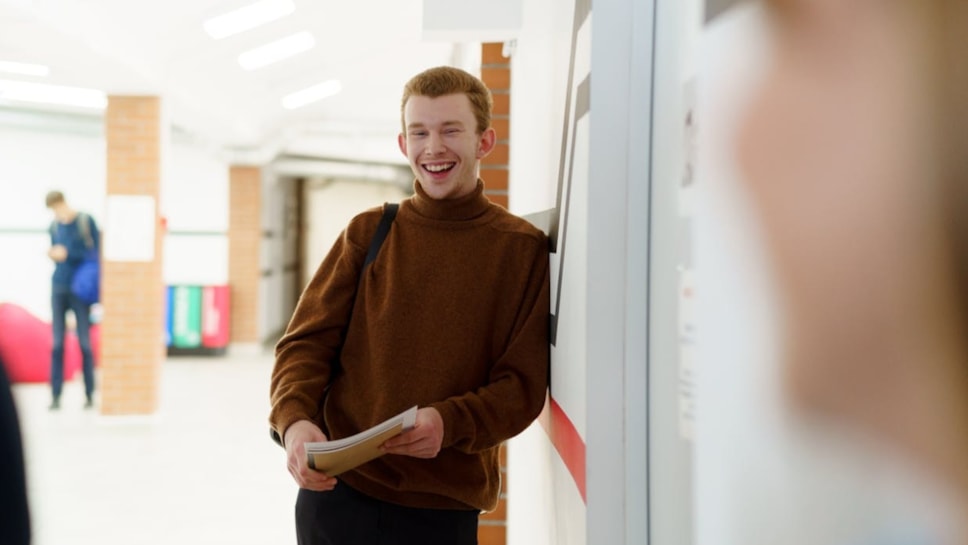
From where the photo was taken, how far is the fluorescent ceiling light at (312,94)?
965 cm

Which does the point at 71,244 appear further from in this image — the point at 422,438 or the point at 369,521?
the point at 422,438

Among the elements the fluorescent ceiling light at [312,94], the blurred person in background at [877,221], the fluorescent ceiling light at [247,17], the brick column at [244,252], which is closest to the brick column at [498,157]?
the blurred person in background at [877,221]

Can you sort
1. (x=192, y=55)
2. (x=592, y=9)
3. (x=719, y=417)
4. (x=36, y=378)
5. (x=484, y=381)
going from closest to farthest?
1. (x=719, y=417)
2. (x=592, y=9)
3. (x=484, y=381)
4. (x=192, y=55)
5. (x=36, y=378)

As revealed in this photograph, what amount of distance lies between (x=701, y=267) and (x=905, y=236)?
0.31 meters

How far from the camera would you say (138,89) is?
768 cm

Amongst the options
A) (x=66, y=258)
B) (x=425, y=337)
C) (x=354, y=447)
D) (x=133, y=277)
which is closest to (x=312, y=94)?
(x=133, y=277)

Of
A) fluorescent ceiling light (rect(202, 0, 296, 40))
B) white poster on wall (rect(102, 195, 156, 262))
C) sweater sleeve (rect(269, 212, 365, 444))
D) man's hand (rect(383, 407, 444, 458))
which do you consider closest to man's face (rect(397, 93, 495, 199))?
sweater sleeve (rect(269, 212, 365, 444))

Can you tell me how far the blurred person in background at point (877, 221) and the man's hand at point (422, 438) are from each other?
0.92 metres

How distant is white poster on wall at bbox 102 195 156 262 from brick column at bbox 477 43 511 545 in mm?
5144

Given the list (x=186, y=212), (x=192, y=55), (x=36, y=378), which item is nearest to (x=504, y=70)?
(x=192, y=55)

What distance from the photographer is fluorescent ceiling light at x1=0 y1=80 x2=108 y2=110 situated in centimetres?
901

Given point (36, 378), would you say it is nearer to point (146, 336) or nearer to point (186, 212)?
point (146, 336)

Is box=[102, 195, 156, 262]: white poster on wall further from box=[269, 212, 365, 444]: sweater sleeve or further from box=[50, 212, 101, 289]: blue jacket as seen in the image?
box=[269, 212, 365, 444]: sweater sleeve

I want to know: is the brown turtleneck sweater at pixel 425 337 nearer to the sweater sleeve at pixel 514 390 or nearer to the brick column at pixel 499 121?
the sweater sleeve at pixel 514 390
